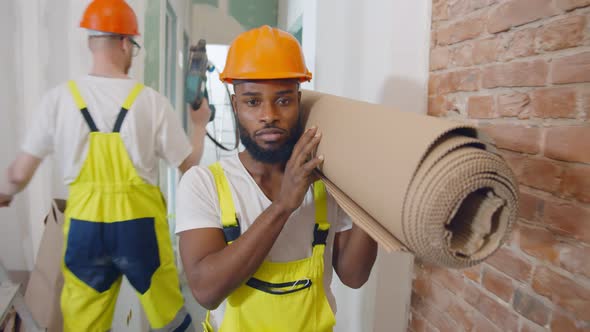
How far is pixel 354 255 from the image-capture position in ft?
2.84

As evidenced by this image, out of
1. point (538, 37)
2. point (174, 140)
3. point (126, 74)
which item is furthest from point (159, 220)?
point (538, 37)

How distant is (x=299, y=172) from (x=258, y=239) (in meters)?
0.15

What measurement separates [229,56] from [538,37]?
676mm

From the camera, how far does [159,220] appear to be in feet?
5.04

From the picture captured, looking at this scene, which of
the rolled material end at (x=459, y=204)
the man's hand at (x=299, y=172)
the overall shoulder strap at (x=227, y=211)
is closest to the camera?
the rolled material end at (x=459, y=204)

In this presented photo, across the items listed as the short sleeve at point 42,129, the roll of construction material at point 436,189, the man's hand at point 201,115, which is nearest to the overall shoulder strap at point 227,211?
the roll of construction material at point 436,189

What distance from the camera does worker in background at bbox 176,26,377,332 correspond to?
27.1 inches

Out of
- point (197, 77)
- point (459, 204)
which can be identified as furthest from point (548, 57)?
point (197, 77)

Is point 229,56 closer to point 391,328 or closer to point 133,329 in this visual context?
point 391,328

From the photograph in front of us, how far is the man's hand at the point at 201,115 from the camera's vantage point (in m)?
2.03

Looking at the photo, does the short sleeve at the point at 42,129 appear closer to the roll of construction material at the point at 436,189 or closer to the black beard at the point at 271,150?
the black beard at the point at 271,150

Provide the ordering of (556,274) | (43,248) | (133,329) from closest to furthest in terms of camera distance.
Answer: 1. (556,274)
2. (43,248)
3. (133,329)

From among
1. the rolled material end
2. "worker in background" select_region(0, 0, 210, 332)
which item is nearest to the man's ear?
"worker in background" select_region(0, 0, 210, 332)

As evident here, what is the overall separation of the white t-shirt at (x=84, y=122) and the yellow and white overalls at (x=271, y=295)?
2.51 feet
